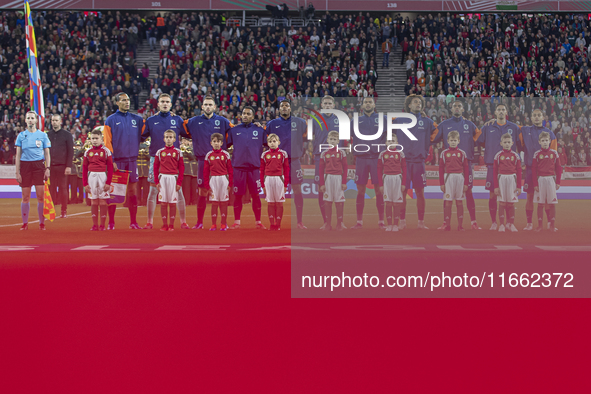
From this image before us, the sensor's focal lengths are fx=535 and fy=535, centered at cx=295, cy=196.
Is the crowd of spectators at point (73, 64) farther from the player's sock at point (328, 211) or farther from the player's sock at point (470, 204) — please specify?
the player's sock at point (470, 204)

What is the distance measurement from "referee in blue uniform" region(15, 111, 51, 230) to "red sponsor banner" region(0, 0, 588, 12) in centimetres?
2051

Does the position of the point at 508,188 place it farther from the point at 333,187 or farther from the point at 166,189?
the point at 166,189

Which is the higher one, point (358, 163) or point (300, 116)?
point (300, 116)

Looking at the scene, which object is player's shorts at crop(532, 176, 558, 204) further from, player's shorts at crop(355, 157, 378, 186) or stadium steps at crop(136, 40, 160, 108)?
stadium steps at crop(136, 40, 160, 108)

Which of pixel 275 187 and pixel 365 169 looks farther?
pixel 275 187

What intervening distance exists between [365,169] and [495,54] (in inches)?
758

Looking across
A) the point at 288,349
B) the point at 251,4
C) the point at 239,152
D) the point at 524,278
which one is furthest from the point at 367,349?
the point at 251,4

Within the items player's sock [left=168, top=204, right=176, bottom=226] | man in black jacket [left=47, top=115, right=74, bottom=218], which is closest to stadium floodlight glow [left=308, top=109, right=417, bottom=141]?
player's sock [left=168, top=204, right=176, bottom=226]

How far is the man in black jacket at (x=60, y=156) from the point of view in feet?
34.0

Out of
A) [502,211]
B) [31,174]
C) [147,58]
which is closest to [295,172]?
[502,211]

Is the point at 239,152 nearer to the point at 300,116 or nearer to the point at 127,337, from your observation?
the point at 300,116

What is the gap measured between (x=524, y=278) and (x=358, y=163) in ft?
13.4

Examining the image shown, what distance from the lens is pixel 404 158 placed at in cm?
809

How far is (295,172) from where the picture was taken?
350 inches
